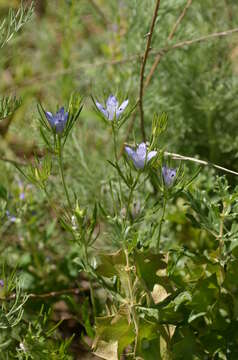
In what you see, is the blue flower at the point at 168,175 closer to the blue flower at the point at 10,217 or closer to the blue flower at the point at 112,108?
the blue flower at the point at 112,108

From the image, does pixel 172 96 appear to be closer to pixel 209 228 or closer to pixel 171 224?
pixel 171 224

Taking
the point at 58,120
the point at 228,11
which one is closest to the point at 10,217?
the point at 58,120

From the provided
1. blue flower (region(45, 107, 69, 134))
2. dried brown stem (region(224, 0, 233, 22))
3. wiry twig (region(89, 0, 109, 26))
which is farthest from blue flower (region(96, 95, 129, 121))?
wiry twig (region(89, 0, 109, 26))

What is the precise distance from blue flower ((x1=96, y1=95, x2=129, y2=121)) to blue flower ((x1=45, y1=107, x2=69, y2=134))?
61mm

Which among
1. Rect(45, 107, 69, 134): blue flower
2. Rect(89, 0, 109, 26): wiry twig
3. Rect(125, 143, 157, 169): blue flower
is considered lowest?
Rect(125, 143, 157, 169): blue flower

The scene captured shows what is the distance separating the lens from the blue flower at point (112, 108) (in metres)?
0.92

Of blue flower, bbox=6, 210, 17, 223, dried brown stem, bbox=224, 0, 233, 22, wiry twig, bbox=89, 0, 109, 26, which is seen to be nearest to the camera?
blue flower, bbox=6, 210, 17, 223

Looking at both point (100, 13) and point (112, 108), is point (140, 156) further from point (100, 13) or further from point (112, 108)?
point (100, 13)

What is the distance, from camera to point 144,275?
99cm

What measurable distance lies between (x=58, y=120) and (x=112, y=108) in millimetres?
98

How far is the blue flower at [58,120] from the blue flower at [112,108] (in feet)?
0.20

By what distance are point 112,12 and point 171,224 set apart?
956mm

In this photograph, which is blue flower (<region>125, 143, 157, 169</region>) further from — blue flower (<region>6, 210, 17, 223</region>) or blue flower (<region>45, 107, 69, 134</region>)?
blue flower (<region>6, 210, 17, 223</region>)

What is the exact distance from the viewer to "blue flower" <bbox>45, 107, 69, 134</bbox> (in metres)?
0.88
